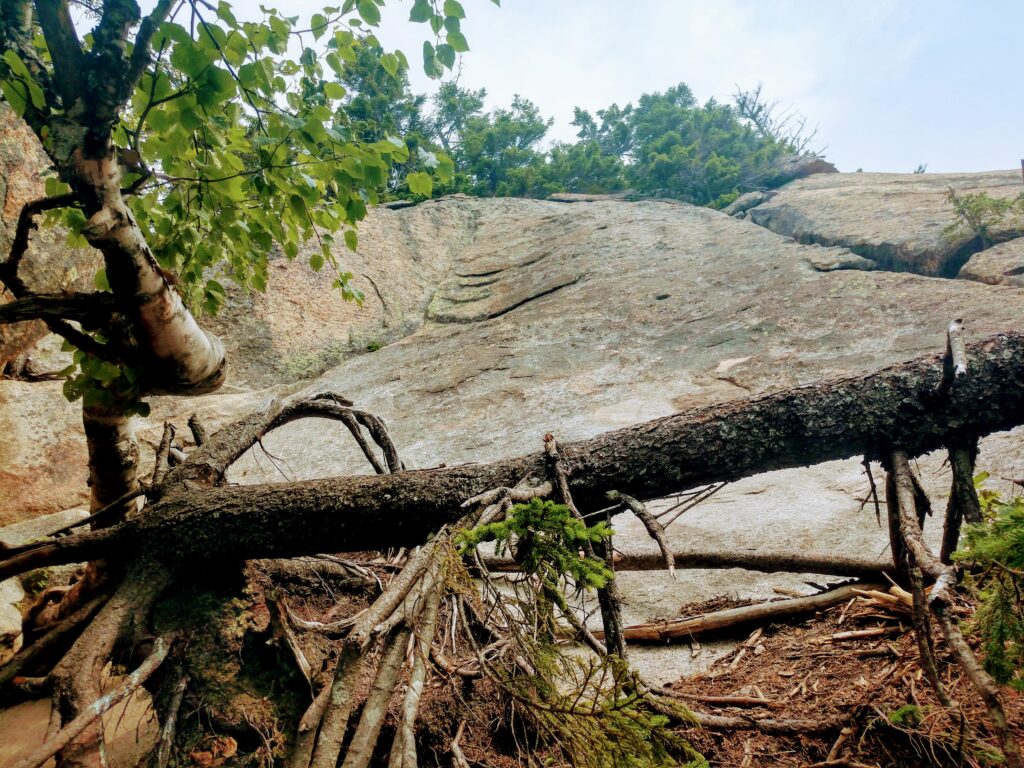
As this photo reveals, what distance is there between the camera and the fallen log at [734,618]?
10.3 ft

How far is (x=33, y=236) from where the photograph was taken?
8312mm

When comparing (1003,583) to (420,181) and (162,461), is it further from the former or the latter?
(162,461)

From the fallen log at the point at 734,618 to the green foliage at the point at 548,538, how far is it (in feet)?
5.36

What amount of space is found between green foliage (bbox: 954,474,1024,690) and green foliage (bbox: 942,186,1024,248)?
12.0 meters

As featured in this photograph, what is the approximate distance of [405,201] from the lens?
19.4 metres

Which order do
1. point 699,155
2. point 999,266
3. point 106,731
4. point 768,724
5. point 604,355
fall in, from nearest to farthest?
1. point 768,724
2. point 106,731
3. point 999,266
4. point 604,355
5. point 699,155

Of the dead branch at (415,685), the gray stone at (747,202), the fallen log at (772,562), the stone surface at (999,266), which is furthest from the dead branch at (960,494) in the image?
the gray stone at (747,202)

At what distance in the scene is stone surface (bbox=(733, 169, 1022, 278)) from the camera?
11.0 meters

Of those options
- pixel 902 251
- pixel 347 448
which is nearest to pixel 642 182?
pixel 902 251

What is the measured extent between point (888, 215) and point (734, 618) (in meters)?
13.4

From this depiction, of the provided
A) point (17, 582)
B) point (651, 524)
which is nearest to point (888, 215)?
point (651, 524)

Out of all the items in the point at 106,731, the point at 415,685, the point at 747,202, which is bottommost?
the point at 106,731

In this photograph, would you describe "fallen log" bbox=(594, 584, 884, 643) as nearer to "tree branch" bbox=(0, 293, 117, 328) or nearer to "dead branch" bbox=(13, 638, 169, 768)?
"dead branch" bbox=(13, 638, 169, 768)

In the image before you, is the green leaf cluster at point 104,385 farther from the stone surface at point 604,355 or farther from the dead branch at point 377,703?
the dead branch at point 377,703
